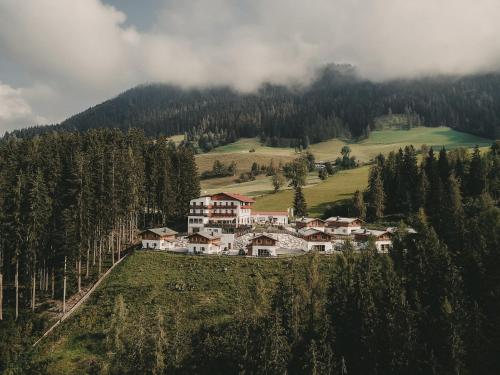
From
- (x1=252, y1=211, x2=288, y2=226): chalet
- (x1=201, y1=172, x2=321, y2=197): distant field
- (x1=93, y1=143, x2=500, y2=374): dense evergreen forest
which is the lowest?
(x1=93, y1=143, x2=500, y2=374): dense evergreen forest

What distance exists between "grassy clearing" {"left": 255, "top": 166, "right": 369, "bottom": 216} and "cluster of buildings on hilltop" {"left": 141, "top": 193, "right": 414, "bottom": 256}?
16401mm

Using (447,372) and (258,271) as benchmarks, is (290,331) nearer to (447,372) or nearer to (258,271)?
(447,372)

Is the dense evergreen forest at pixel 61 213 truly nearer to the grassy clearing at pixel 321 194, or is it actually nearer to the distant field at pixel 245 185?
the grassy clearing at pixel 321 194

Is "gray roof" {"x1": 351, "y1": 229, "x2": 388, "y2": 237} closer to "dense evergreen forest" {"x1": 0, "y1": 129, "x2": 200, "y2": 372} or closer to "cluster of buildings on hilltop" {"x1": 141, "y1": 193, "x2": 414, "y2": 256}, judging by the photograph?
"cluster of buildings on hilltop" {"x1": 141, "y1": 193, "x2": 414, "y2": 256}

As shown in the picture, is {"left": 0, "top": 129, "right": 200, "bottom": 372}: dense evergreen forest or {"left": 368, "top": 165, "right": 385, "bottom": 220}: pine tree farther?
{"left": 368, "top": 165, "right": 385, "bottom": 220}: pine tree

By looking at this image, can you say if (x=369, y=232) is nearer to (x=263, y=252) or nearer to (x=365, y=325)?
(x=263, y=252)

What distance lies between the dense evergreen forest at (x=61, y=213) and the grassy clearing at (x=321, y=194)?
125 feet

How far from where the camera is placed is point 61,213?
62.1m

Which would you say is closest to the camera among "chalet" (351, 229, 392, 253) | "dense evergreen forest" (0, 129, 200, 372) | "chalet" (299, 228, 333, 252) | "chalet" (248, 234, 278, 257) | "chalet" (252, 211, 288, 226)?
"dense evergreen forest" (0, 129, 200, 372)

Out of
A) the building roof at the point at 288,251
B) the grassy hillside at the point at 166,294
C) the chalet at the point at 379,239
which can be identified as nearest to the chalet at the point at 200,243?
the grassy hillside at the point at 166,294

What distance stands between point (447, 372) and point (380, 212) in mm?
60498

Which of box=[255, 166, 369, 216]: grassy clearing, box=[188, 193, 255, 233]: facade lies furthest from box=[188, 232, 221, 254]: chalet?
box=[255, 166, 369, 216]: grassy clearing

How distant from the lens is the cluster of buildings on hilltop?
69.8 meters

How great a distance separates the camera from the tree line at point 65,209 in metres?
57.8
